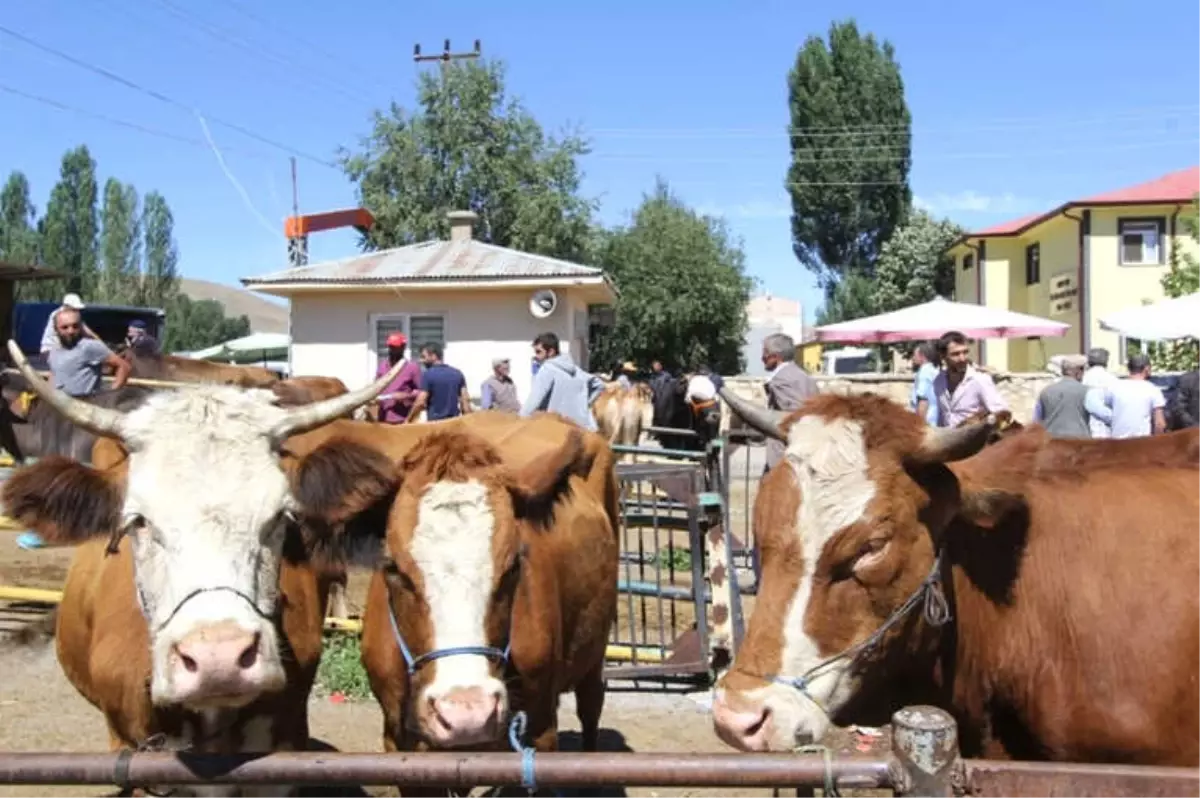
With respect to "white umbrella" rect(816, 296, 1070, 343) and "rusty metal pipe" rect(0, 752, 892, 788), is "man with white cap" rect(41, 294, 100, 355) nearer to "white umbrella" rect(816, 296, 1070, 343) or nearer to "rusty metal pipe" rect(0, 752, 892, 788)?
"rusty metal pipe" rect(0, 752, 892, 788)

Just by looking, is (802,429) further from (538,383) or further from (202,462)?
(538,383)

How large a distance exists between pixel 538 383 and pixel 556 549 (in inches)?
216

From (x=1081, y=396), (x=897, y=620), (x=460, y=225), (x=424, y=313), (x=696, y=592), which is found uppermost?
(x=460, y=225)

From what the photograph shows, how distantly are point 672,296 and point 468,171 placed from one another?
7828mm

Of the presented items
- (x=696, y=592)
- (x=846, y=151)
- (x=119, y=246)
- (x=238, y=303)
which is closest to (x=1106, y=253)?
(x=846, y=151)

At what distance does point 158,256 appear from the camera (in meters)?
64.8

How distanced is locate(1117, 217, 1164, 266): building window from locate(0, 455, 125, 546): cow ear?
1369 inches

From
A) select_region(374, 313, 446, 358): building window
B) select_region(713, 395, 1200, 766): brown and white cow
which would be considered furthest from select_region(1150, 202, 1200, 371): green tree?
select_region(713, 395, 1200, 766): brown and white cow

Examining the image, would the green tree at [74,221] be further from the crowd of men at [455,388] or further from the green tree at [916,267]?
the crowd of men at [455,388]

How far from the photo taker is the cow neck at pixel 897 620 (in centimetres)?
302

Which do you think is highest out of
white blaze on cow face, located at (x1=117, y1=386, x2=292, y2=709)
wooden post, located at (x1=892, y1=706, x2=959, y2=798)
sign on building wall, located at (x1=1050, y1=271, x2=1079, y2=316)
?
sign on building wall, located at (x1=1050, y1=271, x2=1079, y2=316)

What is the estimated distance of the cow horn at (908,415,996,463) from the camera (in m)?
3.13

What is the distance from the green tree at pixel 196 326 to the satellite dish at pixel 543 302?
4840 cm

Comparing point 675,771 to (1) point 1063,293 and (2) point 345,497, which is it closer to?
(2) point 345,497
